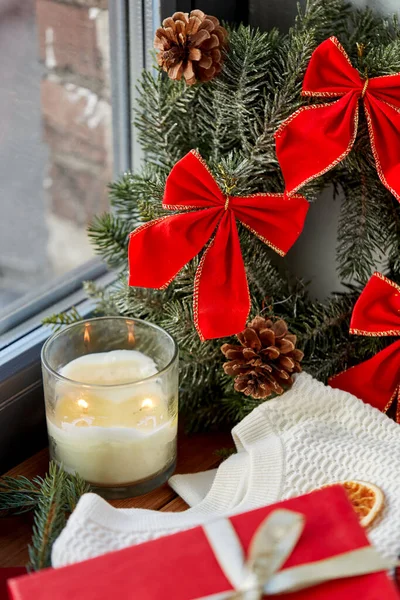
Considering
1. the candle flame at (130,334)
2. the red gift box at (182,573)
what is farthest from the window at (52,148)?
the red gift box at (182,573)

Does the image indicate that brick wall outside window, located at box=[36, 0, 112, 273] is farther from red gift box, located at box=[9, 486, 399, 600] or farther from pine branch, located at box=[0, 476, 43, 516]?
red gift box, located at box=[9, 486, 399, 600]

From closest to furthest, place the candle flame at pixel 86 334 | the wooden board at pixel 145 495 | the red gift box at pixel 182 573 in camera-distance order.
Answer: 1. the red gift box at pixel 182 573
2. the wooden board at pixel 145 495
3. the candle flame at pixel 86 334

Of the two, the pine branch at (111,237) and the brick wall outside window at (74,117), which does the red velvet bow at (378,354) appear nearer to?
the pine branch at (111,237)

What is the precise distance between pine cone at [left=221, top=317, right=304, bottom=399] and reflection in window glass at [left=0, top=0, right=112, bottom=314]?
1.08 ft

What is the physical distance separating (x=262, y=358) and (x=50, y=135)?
413 millimetres

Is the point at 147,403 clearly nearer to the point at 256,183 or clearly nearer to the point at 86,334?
the point at 86,334

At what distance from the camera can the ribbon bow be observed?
1.62 ft

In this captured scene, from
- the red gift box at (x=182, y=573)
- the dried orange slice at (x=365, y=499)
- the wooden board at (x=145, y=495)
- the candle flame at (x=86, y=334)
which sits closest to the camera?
the red gift box at (x=182, y=573)

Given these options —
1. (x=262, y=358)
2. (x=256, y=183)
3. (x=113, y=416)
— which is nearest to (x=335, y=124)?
(x=256, y=183)

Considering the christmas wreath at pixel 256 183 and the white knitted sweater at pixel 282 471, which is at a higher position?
the christmas wreath at pixel 256 183

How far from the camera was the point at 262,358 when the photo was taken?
0.73 meters

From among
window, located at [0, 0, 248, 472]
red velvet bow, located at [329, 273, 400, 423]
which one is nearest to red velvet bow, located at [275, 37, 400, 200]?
red velvet bow, located at [329, 273, 400, 423]

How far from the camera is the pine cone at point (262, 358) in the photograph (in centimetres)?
73

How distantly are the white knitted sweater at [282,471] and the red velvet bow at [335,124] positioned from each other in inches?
8.4
